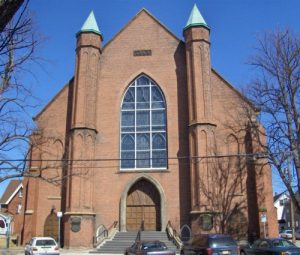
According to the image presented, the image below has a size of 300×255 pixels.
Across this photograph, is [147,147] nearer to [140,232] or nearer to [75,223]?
[140,232]

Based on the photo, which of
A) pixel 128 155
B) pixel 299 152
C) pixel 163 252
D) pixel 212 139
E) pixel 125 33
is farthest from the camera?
pixel 125 33

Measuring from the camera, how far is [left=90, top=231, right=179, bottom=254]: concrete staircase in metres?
25.6

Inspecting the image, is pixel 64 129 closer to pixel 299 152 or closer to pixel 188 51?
pixel 188 51

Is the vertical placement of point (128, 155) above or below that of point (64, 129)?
below

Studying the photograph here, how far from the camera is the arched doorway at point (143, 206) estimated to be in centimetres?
2952

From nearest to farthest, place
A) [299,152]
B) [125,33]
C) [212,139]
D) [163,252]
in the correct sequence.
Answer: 1. [163,252]
2. [299,152]
3. [212,139]
4. [125,33]

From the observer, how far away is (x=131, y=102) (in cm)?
3216

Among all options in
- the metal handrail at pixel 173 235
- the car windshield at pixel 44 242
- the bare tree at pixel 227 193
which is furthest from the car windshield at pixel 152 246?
the bare tree at pixel 227 193

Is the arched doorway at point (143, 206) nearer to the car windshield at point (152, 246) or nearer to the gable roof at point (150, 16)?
the gable roof at point (150, 16)

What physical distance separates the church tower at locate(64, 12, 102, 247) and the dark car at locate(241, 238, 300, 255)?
1230cm

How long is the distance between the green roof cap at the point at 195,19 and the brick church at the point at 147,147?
12cm

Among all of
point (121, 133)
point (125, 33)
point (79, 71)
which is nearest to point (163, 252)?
point (121, 133)

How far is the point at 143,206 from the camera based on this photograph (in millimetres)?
29922

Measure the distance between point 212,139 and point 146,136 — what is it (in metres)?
5.19
